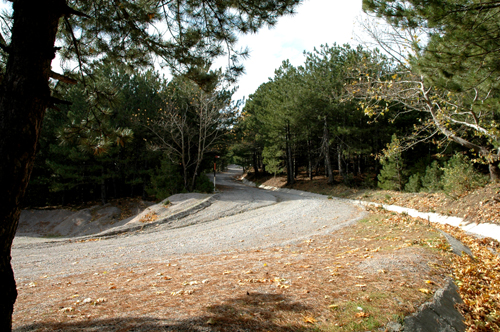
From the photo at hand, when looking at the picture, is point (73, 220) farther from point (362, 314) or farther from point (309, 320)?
point (362, 314)

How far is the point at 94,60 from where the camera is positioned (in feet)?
20.4

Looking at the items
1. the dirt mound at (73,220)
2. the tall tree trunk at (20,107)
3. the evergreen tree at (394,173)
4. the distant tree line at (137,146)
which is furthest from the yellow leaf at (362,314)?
the evergreen tree at (394,173)

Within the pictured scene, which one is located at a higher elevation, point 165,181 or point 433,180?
point 165,181

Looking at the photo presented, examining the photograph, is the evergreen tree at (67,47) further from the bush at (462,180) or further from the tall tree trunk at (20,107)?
the bush at (462,180)

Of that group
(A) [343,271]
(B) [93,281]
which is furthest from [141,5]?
(A) [343,271]

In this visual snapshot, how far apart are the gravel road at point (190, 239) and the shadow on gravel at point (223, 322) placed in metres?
4.06

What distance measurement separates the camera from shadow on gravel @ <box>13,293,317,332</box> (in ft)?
9.02

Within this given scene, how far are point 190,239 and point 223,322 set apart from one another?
23.0 ft

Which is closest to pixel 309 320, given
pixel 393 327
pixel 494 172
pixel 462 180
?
pixel 393 327

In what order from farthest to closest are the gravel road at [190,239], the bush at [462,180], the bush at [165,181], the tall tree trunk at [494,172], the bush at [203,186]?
1. the bush at [203,186]
2. the bush at [165,181]
3. the bush at [462,180]
4. the tall tree trunk at [494,172]
5. the gravel road at [190,239]

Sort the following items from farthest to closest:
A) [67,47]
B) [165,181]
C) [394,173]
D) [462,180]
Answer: [165,181], [394,173], [462,180], [67,47]

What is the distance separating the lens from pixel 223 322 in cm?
284

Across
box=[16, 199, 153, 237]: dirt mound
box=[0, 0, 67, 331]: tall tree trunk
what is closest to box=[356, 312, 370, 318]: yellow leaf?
box=[0, 0, 67, 331]: tall tree trunk

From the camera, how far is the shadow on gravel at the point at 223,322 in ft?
9.02
